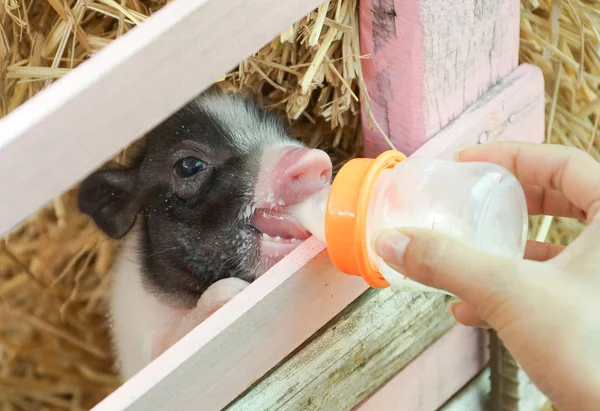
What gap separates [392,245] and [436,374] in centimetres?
73

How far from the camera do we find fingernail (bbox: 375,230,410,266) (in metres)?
0.95

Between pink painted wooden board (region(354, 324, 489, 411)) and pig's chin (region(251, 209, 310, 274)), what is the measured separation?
0.31 metres

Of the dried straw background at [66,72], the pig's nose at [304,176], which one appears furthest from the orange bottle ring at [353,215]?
the dried straw background at [66,72]

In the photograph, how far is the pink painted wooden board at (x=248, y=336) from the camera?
1.09m

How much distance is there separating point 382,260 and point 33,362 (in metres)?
1.44

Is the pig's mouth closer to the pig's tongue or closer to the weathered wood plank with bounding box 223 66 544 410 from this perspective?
the pig's tongue

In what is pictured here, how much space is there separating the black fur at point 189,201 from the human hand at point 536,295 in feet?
1.94

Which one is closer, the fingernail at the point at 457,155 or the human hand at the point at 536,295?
the human hand at the point at 536,295

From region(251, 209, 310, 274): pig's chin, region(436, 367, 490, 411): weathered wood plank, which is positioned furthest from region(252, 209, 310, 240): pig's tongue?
region(436, 367, 490, 411): weathered wood plank

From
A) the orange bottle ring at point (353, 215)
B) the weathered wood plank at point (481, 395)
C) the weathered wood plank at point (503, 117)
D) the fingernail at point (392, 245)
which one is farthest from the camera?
the weathered wood plank at point (481, 395)

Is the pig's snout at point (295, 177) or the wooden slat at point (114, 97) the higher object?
the wooden slat at point (114, 97)

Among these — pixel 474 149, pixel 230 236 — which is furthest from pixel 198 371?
pixel 474 149

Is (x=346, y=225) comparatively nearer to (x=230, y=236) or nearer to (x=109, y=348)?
(x=230, y=236)

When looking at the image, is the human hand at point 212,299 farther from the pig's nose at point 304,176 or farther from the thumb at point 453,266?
the thumb at point 453,266
